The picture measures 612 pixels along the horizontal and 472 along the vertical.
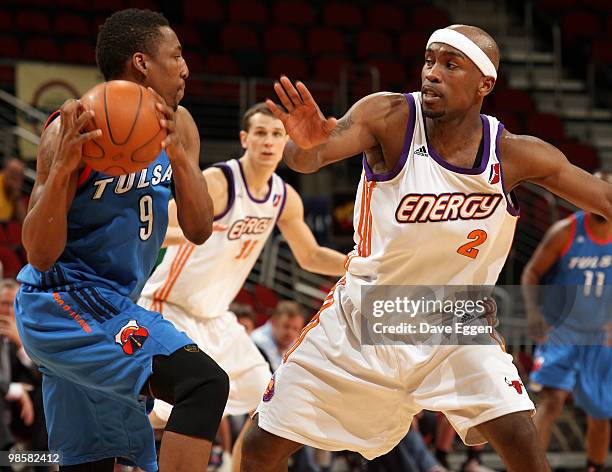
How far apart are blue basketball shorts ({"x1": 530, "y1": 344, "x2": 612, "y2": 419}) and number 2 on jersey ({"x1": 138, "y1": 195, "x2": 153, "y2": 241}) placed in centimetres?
445

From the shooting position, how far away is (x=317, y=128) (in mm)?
3756

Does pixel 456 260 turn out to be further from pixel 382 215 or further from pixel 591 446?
pixel 591 446

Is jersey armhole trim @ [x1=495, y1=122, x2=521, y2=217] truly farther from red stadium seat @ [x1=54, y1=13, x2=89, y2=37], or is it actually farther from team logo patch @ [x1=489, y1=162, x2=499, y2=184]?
red stadium seat @ [x1=54, y1=13, x2=89, y2=37]

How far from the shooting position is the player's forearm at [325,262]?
564 centimetres

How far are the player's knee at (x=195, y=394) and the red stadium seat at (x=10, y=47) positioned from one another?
33.6 feet

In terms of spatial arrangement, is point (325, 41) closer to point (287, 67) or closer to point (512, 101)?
point (287, 67)

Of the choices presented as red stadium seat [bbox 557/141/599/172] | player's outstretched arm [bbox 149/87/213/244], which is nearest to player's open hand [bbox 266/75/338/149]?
player's outstretched arm [bbox 149/87/213/244]

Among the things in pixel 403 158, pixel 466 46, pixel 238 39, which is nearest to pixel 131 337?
pixel 403 158

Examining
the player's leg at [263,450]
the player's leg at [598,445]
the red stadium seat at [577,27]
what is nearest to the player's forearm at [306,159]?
the player's leg at [263,450]

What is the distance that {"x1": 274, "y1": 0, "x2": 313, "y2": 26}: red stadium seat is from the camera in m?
14.9

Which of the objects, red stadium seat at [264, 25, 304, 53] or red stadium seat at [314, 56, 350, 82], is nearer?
red stadium seat at [314, 56, 350, 82]

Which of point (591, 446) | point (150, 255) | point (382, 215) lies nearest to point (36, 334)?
point (150, 255)

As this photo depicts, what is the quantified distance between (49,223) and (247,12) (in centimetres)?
1172

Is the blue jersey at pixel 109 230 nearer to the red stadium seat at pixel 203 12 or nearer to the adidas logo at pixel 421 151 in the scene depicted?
the adidas logo at pixel 421 151
